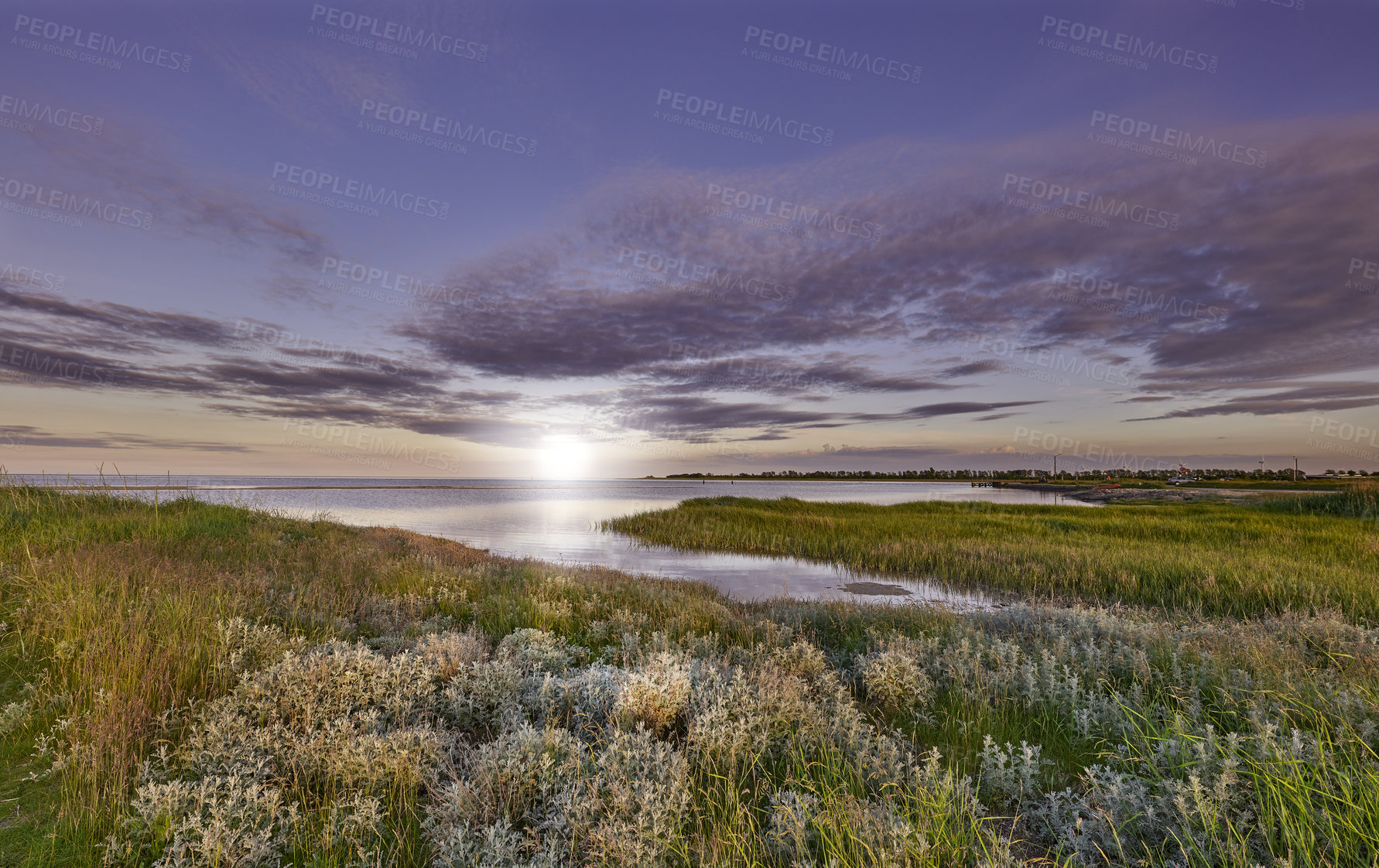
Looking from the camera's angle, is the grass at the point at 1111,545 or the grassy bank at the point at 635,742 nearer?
the grassy bank at the point at 635,742

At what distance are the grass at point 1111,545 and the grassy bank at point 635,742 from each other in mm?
7992

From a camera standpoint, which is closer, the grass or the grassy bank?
the grassy bank

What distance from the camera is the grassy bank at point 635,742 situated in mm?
3289

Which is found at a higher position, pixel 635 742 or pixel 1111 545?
pixel 635 742

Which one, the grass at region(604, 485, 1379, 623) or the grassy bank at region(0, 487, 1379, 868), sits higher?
the grassy bank at region(0, 487, 1379, 868)

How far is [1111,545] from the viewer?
2255cm

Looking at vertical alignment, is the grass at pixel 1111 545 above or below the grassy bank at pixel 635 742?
below

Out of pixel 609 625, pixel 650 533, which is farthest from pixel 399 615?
pixel 650 533

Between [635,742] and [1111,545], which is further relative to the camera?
[1111,545]

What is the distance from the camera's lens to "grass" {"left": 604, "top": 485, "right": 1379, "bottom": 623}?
1457cm

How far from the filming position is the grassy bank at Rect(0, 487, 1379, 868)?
3.29 m

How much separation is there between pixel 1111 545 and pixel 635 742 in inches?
1029

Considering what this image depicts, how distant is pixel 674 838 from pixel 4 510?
18.8m

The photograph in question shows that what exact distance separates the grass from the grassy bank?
7.99m
